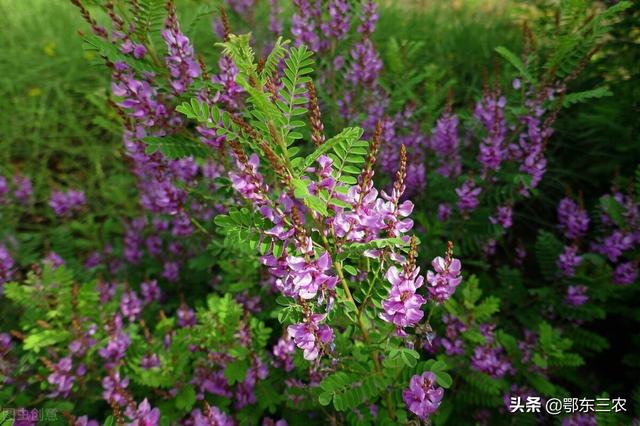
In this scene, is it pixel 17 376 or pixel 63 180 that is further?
pixel 63 180

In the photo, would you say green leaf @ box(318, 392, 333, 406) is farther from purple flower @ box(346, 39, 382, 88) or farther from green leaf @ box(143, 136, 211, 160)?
purple flower @ box(346, 39, 382, 88)

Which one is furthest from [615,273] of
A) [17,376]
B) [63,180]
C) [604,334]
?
[63,180]

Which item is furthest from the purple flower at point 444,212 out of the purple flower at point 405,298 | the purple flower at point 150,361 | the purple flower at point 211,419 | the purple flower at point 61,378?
the purple flower at point 61,378

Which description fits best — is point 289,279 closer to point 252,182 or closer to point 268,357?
point 252,182

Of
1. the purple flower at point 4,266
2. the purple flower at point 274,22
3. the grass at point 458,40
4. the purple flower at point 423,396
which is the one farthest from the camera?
the grass at point 458,40

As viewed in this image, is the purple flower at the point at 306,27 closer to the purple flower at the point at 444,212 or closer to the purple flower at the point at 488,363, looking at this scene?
the purple flower at the point at 444,212
